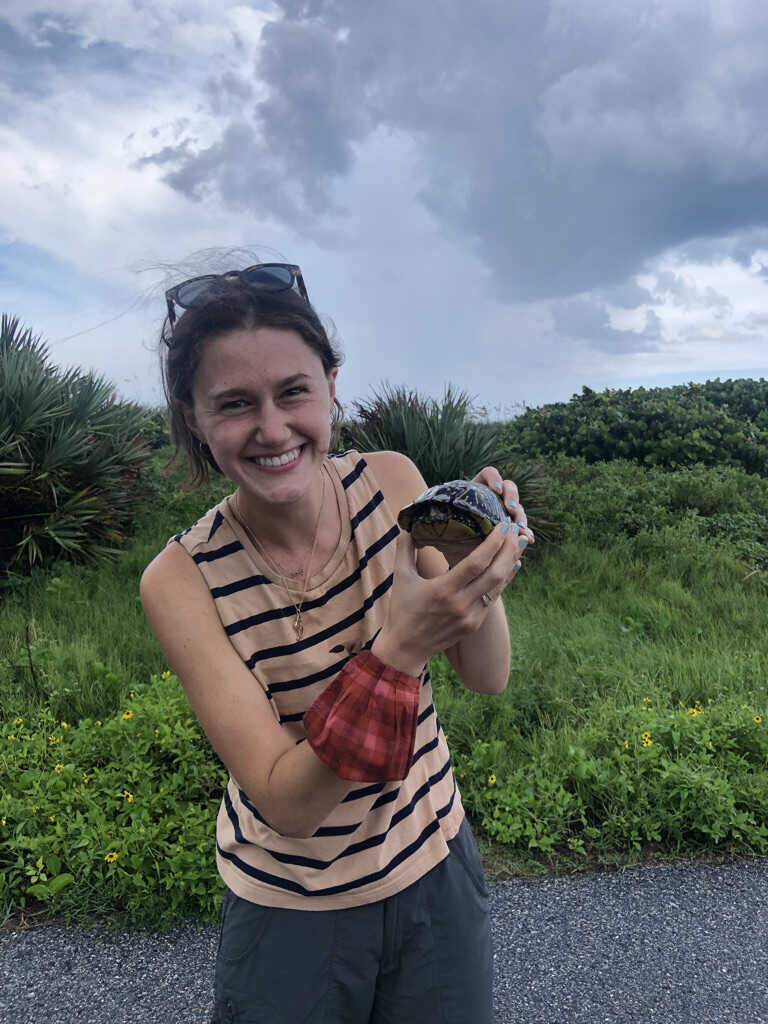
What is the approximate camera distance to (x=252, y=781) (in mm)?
1498

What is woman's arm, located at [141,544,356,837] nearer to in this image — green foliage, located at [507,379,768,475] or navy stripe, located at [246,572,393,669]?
navy stripe, located at [246,572,393,669]

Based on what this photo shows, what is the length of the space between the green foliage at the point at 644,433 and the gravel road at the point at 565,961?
7.58 meters

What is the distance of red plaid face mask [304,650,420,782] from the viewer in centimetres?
139

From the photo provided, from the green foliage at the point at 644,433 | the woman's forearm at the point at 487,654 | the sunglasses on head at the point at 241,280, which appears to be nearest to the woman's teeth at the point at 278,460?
the sunglasses on head at the point at 241,280

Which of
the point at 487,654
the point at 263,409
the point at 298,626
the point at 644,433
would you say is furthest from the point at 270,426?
the point at 644,433

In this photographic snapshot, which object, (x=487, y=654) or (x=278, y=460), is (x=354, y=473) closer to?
(x=278, y=460)

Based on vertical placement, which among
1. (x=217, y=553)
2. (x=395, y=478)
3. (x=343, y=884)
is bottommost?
(x=343, y=884)

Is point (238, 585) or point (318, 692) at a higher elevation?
point (238, 585)

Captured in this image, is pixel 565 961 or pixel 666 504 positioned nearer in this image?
pixel 565 961

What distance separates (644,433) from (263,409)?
32.0 feet

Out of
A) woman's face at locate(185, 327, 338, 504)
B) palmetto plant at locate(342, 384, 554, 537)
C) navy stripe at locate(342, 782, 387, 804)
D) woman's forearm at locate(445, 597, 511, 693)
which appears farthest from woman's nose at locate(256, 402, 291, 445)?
palmetto plant at locate(342, 384, 554, 537)

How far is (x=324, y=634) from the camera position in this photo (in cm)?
165

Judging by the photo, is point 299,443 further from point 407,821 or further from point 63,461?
point 63,461

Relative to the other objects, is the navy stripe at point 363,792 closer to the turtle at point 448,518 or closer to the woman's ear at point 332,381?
the turtle at point 448,518
